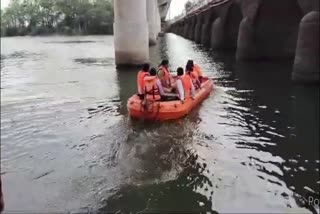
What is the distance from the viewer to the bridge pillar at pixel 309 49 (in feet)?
59.3

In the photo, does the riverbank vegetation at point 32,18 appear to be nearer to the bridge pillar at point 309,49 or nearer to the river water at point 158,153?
the river water at point 158,153

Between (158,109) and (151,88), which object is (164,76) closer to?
(151,88)

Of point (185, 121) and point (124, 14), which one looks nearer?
point (185, 121)

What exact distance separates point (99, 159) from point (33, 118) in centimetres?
451

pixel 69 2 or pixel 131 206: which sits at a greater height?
pixel 69 2

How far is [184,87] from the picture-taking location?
14984 millimetres

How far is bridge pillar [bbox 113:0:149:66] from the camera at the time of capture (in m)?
26.1

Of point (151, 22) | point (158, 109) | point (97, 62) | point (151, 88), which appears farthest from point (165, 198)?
point (151, 22)

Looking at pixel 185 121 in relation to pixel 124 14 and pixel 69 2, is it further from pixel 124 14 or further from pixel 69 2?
pixel 124 14

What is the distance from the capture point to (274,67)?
1034 inches

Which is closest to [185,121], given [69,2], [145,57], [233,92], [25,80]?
[233,92]

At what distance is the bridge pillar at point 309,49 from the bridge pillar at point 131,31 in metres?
10.6

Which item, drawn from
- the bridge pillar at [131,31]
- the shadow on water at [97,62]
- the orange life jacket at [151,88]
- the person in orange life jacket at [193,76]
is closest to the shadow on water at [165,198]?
the orange life jacket at [151,88]

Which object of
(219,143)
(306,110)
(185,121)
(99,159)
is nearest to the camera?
(99,159)
